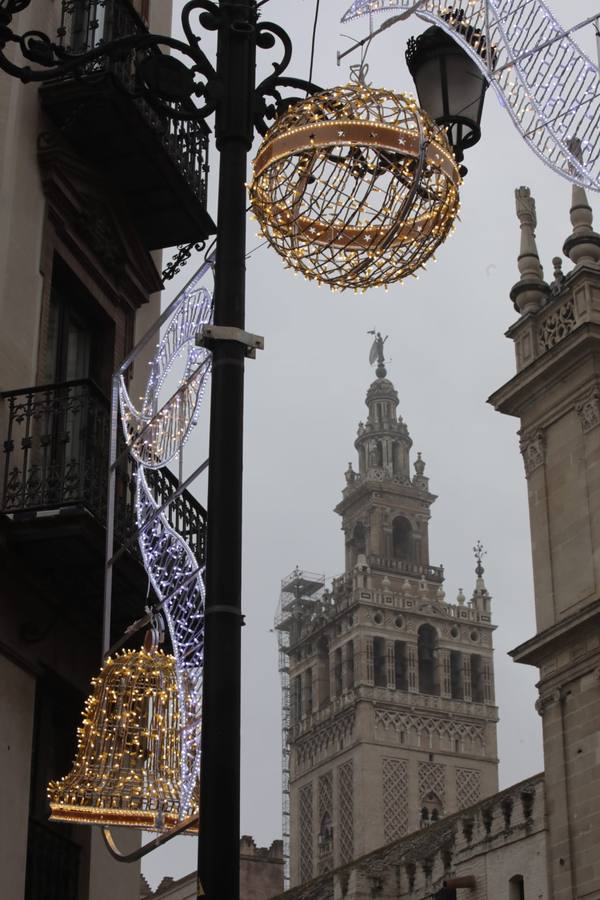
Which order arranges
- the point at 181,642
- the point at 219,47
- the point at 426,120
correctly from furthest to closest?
1. the point at 181,642
2. the point at 426,120
3. the point at 219,47

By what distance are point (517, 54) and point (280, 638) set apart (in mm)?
94758

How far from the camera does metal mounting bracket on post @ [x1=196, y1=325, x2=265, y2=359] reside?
5.30 metres

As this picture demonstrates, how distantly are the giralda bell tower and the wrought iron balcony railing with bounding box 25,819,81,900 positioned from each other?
249 feet

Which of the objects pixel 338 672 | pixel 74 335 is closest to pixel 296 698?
pixel 338 672

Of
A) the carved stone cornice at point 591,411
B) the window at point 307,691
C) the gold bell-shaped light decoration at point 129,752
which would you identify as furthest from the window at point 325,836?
the gold bell-shaped light decoration at point 129,752

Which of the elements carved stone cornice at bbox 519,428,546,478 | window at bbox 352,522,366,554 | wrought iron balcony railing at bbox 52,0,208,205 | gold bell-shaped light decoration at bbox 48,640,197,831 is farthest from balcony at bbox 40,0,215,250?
window at bbox 352,522,366,554

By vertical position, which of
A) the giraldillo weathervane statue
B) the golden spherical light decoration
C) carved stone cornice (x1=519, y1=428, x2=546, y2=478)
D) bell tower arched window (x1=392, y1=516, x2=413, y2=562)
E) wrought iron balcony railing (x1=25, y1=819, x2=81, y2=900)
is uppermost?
the giraldillo weathervane statue

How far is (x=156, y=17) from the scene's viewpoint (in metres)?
14.2

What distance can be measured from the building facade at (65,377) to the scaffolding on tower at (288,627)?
8346 cm

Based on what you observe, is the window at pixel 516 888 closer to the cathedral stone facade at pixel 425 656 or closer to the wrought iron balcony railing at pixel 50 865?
Answer: the cathedral stone facade at pixel 425 656

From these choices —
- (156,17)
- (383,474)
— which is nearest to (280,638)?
(383,474)

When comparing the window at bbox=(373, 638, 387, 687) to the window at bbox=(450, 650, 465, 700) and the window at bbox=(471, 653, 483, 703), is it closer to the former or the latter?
the window at bbox=(450, 650, 465, 700)

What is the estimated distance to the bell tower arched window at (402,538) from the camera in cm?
9806

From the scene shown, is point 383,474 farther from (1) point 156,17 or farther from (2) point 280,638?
(1) point 156,17
